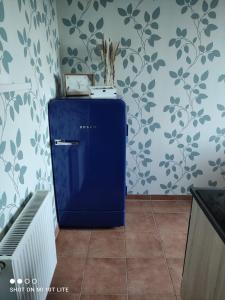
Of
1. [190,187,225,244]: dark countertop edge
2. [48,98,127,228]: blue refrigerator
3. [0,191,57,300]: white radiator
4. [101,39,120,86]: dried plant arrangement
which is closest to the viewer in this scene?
[190,187,225,244]: dark countertop edge

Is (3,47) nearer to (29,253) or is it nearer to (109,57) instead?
(29,253)

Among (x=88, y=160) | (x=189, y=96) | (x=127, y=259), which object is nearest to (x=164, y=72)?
(x=189, y=96)

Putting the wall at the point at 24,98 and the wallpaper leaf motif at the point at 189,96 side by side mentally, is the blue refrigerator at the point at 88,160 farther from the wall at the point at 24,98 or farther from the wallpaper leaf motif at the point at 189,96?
the wallpaper leaf motif at the point at 189,96

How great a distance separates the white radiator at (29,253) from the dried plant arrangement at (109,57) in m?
1.31

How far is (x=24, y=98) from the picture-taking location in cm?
152

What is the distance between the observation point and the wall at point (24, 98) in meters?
1.26

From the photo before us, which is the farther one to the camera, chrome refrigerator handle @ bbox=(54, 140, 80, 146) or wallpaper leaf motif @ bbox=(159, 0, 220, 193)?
wallpaper leaf motif @ bbox=(159, 0, 220, 193)

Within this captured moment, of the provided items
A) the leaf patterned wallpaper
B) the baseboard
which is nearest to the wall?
the leaf patterned wallpaper

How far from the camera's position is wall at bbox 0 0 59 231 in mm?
1256

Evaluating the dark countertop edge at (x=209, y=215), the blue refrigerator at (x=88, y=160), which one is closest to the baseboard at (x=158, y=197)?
the blue refrigerator at (x=88, y=160)

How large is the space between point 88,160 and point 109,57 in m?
1.00

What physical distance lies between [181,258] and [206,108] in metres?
1.50

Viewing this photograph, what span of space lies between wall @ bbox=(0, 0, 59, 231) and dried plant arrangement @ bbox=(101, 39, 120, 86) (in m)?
0.50

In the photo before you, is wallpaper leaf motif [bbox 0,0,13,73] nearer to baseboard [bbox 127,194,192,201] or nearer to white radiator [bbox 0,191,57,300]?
white radiator [bbox 0,191,57,300]
